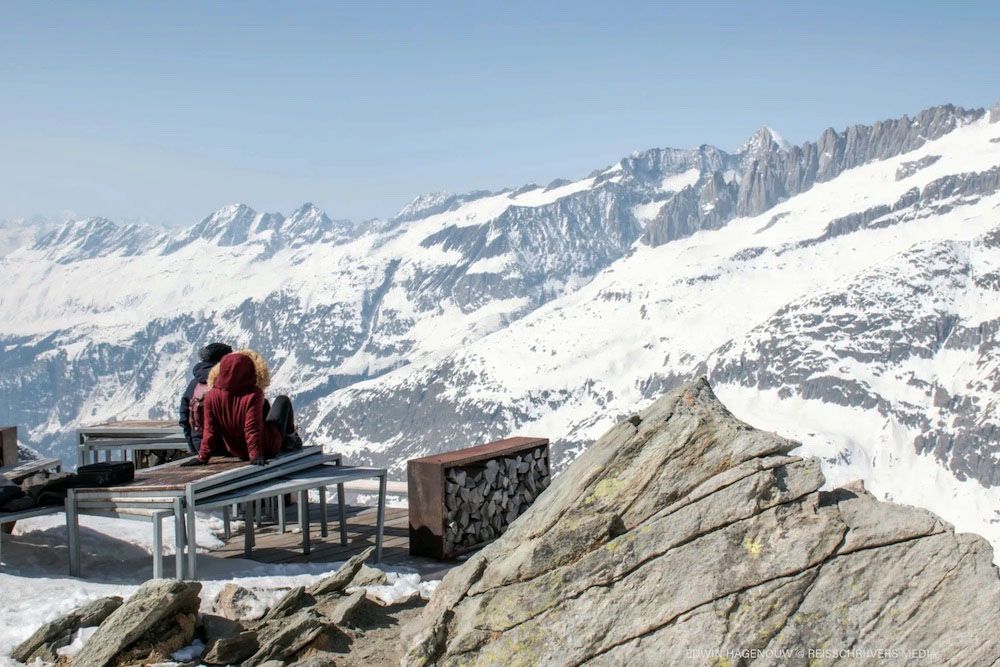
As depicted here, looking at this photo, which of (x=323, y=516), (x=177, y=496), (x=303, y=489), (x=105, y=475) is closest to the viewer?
(x=177, y=496)

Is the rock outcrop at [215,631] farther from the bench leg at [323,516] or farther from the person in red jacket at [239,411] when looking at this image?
the bench leg at [323,516]

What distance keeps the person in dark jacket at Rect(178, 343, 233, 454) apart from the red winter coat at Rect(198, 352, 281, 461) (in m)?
1.21

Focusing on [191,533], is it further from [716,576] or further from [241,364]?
[716,576]

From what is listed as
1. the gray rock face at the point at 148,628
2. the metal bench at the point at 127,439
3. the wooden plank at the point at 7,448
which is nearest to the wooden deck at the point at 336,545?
the metal bench at the point at 127,439

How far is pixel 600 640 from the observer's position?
26.8 ft

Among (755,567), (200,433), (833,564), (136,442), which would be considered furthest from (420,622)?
(136,442)

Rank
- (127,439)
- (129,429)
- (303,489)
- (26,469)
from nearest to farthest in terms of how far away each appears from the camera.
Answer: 1. (303,489)
2. (26,469)
3. (127,439)
4. (129,429)

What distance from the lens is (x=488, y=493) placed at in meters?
13.7

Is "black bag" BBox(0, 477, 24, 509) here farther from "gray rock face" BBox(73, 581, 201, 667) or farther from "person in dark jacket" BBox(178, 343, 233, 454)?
"person in dark jacket" BBox(178, 343, 233, 454)

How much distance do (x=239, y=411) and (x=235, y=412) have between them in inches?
2.6

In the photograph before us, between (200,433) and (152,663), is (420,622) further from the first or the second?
(200,433)

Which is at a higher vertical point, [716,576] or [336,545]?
[716,576]

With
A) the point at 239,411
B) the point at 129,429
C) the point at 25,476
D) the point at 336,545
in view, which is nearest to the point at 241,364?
the point at 239,411

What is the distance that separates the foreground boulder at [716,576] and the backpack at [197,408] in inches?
236
